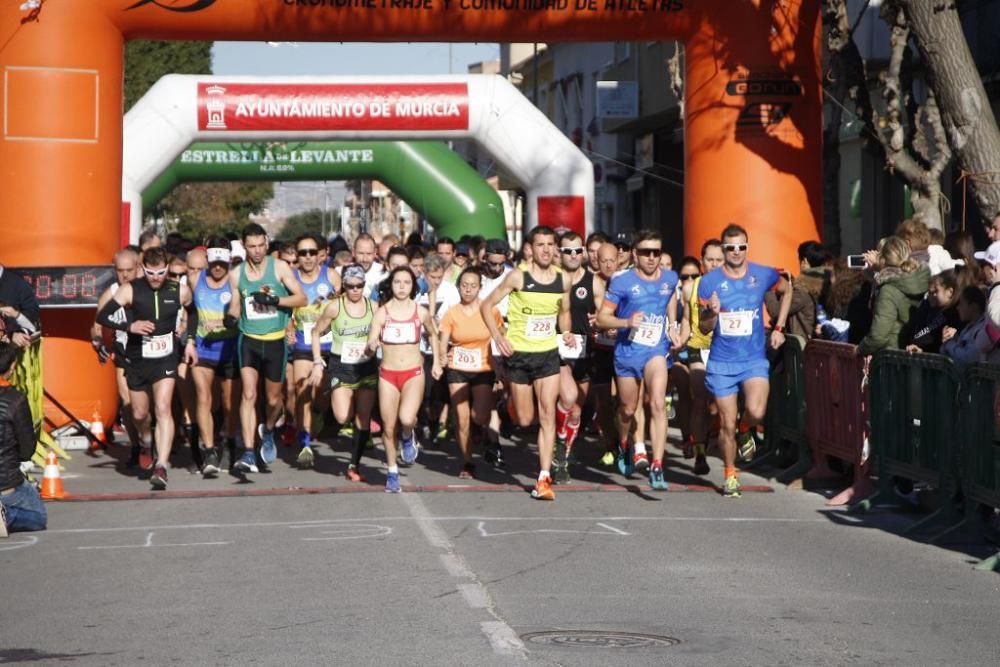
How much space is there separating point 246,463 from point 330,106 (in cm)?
912

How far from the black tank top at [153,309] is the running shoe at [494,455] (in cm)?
272

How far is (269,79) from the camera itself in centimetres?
2261

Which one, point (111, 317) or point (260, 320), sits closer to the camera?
point (111, 317)

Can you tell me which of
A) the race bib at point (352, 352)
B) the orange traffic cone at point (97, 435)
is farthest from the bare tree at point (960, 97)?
the orange traffic cone at point (97, 435)

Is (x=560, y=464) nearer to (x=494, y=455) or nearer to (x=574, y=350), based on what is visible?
(x=574, y=350)

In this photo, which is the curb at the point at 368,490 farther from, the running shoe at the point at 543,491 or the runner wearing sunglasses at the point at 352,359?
the runner wearing sunglasses at the point at 352,359

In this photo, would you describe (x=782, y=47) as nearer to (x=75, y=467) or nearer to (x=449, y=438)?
(x=449, y=438)

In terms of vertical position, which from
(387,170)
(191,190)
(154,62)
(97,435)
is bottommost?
(97,435)

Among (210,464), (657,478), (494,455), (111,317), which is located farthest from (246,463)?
(657,478)

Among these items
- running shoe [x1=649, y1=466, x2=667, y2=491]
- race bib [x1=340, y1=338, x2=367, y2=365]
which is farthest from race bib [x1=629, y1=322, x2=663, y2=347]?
race bib [x1=340, y1=338, x2=367, y2=365]

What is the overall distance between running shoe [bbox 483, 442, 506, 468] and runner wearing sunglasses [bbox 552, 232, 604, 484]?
764mm

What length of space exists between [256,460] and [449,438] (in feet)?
9.87

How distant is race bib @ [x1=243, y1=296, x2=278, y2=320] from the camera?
47.5 ft

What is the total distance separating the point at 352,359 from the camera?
567 inches
